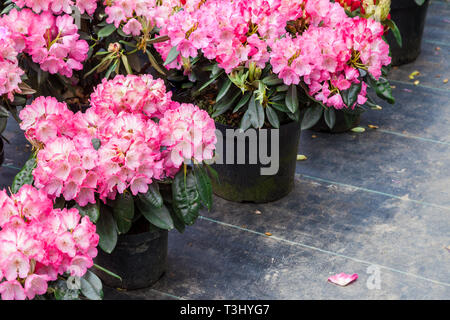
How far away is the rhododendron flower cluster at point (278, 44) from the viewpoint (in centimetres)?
210

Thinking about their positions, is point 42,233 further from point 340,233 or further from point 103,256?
point 340,233

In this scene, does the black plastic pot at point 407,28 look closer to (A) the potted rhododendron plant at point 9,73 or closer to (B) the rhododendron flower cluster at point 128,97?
(B) the rhododendron flower cluster at point 128,97

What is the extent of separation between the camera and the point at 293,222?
2.37m

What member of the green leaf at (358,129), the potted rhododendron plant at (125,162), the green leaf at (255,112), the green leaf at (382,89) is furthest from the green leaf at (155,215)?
the green leaf at (358,129)

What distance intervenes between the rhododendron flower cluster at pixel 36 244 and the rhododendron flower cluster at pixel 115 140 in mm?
96

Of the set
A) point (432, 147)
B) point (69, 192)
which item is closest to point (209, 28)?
point (69, 192)

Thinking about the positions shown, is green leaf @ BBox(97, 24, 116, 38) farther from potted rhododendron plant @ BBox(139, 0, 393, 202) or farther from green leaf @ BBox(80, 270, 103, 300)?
green leaf @ BBox(80, 270, 103, 300)

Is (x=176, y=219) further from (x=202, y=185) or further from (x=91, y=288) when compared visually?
(x=91, y=288)

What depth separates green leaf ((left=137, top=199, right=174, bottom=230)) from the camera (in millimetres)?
1822

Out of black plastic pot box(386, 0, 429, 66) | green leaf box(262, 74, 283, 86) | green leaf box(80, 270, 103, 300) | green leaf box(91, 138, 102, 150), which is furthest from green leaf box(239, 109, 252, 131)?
black plastic pot box(386, 0, 429, 66)

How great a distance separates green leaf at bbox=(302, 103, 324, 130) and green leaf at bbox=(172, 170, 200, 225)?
1.84 ft

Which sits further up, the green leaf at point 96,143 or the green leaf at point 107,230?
the green leaf at point 96,143

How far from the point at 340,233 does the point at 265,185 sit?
1.04 feet

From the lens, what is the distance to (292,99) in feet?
7.07
